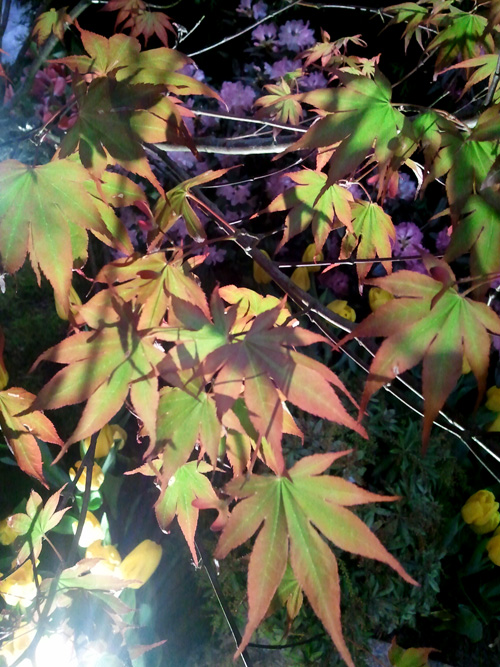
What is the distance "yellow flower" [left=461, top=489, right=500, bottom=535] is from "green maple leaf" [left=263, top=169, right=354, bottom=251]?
2.85 feet

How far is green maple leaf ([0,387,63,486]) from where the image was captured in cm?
64

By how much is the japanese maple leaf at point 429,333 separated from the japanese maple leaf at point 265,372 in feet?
0.12

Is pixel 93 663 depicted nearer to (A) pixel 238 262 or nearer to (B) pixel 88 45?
(B) pixel 88 45

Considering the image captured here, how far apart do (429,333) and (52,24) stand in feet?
3.41

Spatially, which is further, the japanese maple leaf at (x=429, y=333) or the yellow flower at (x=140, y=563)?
the yellow flower at (x=140, y=563)

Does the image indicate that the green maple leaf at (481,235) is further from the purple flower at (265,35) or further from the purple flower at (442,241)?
the purple flower at (265,35)

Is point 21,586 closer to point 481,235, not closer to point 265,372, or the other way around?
point 265,372

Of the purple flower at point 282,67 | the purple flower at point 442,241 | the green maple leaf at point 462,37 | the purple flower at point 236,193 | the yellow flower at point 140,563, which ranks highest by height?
the green maple leaf at point 462,37

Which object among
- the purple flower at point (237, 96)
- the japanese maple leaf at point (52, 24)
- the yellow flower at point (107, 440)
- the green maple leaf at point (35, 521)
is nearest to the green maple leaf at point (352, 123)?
the green maple leaf at point (35, 521)

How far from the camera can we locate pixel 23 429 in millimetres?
646

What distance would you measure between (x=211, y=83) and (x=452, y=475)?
1751 millimetres

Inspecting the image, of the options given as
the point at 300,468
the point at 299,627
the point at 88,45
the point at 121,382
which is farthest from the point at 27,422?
the point at 299,627

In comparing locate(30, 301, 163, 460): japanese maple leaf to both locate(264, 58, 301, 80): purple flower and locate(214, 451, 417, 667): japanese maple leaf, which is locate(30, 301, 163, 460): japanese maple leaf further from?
locate(264, 58, 301, 80): purple flower

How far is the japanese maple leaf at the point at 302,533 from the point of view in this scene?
0.42m
